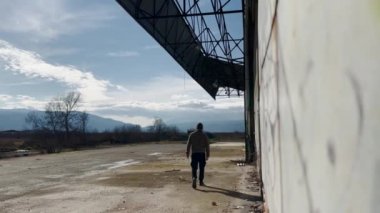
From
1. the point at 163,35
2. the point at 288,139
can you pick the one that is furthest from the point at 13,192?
the point at 288,139

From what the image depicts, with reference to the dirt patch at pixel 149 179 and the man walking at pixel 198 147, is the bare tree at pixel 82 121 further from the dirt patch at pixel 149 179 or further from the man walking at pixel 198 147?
the man walking at pixel 198 147

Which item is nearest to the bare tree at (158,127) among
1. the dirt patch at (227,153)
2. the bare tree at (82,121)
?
the bare tree at (82,121)

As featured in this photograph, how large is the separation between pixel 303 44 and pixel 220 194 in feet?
31.1

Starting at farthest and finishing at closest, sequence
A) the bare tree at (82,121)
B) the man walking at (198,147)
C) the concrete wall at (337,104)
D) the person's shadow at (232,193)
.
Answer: the bare tree at (82,121) < the man walking at (198,147) < the person's shadow at (232,193) < the concrete wall at (337,104)

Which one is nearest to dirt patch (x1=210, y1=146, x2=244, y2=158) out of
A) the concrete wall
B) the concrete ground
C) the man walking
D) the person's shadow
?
the concrete ground

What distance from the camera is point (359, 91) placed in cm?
104

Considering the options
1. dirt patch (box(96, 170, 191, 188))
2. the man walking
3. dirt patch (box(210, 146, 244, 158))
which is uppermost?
the man walking

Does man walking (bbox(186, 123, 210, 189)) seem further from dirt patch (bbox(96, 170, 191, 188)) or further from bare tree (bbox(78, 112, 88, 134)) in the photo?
bare tree (bbox(78, 112, 88, 134))

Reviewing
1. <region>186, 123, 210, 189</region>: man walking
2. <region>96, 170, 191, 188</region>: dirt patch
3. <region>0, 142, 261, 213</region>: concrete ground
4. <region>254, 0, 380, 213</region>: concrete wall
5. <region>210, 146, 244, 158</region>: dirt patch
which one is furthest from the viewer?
<region>210, 146, 244, 158</region>: dirt patch

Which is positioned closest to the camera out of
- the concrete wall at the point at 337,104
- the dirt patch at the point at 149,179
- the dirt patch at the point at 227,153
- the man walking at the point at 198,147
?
the concrete wall at the point at 337,104

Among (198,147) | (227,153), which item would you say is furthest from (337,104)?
(227,153)

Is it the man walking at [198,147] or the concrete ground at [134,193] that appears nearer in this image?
the concrete ground at [134,193]

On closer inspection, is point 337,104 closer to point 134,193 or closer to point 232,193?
point 232,193

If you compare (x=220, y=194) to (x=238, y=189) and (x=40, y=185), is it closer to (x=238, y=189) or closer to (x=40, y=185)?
(x=238, y=189)
